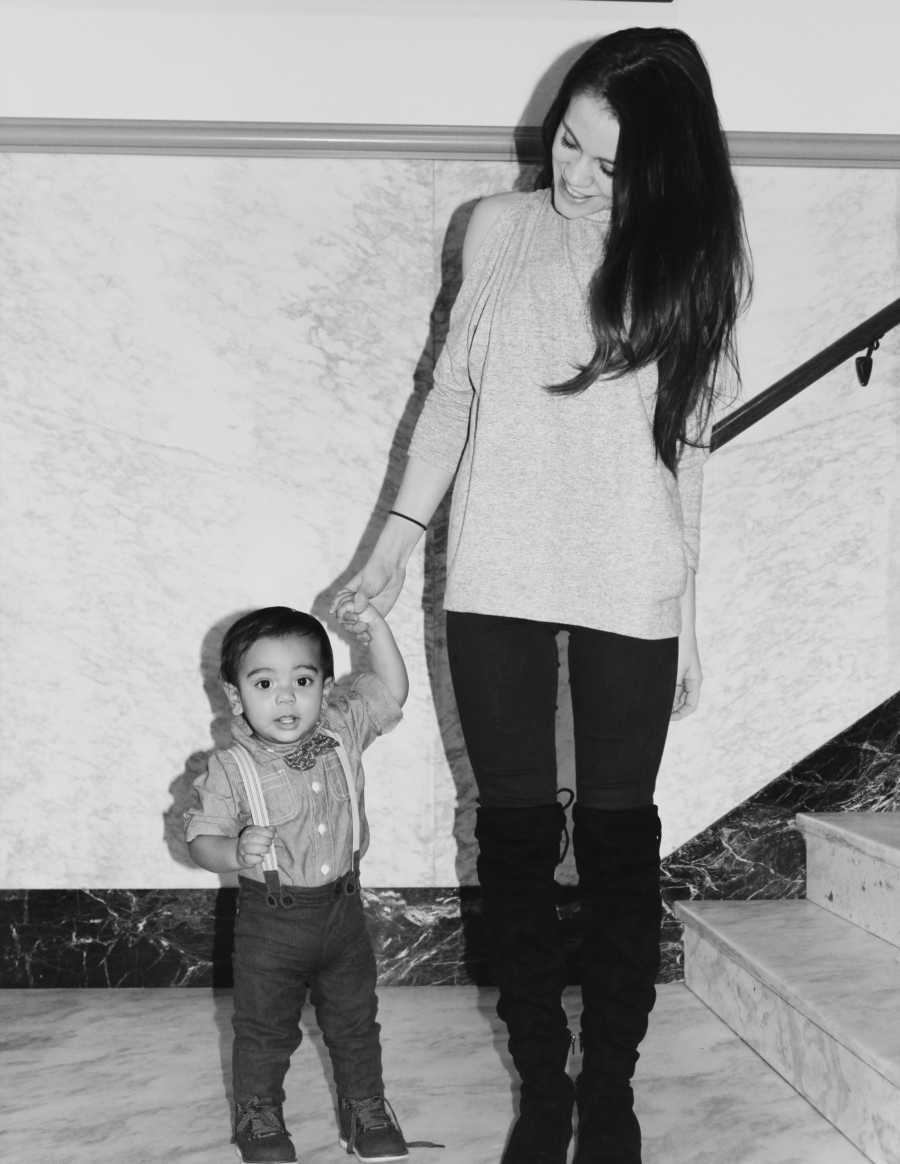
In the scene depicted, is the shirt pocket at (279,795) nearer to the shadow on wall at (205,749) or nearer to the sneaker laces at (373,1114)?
the sneaker laces at (373,1114)

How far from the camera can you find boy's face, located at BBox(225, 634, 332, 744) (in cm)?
176

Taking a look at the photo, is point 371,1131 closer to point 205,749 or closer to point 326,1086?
point 326,1086

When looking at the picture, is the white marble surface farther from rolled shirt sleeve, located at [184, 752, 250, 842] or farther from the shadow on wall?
rolled shirt sleeve, located at [184, 752, 250, 842]

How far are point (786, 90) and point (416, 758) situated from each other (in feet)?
4.77

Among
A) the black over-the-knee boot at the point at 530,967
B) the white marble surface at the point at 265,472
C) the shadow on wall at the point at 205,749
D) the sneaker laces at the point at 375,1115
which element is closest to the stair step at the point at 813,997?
the white marble surface at the point at 265,472

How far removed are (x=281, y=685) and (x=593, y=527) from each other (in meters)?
0.49

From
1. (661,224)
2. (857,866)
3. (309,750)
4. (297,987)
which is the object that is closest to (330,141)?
(661,224)

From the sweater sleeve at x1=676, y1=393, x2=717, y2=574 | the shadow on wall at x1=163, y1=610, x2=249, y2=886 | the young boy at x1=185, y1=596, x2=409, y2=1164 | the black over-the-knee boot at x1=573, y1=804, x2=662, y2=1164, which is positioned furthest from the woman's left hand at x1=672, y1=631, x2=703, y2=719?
the shadow on wall at x1=163, y1=610, x2=249, y2=886

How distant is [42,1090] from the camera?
200cm

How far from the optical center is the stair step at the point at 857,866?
2.17m

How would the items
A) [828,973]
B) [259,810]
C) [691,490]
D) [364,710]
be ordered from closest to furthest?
[691,490] < [259,810] < [364,710] < [828,973]

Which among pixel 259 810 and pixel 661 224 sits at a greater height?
pixel 661 224

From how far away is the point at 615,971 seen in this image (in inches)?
61.1

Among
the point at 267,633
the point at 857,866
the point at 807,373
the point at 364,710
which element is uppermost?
the point at 807,373
